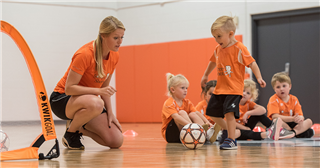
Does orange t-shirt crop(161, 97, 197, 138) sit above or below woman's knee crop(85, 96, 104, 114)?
below

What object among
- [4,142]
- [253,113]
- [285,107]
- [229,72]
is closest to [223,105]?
[229,72]

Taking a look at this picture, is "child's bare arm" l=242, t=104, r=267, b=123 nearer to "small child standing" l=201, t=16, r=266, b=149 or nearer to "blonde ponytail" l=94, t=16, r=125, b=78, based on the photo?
"small child standing" l=201, t=16, r=266, b=149

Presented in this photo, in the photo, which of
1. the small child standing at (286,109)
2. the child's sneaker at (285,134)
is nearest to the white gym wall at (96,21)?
the small child standing at (286,109)

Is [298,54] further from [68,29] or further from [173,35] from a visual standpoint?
[68,29]

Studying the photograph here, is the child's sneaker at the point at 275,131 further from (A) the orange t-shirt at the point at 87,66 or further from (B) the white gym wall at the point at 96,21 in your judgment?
(B) the white gym wall at the point at 96,21

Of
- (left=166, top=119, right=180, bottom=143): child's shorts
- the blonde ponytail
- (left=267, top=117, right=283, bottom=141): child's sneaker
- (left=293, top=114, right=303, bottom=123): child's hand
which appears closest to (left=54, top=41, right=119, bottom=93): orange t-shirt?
the blonde ponytail

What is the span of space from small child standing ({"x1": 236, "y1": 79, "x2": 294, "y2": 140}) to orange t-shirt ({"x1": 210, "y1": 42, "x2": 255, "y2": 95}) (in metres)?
0.81

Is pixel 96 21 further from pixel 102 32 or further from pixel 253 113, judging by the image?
pixel 102 32

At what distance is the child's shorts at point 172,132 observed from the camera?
3.40 meters

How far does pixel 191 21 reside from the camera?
7605 millimetres

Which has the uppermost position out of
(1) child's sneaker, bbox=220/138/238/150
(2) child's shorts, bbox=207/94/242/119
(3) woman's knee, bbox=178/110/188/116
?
(2) child's shorts, bbox=207/94/242/119

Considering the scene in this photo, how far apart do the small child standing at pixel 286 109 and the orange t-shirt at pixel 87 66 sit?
2.10 meters

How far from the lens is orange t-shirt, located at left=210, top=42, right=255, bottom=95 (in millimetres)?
2869

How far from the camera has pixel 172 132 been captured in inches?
134
